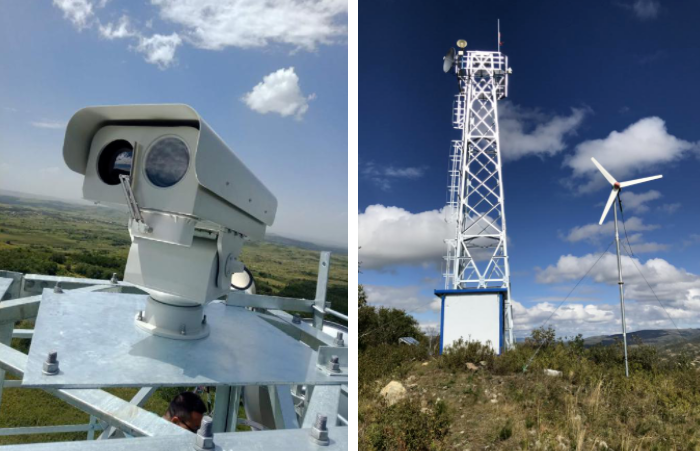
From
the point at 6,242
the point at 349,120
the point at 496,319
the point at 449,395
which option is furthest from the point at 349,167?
the point at 6,242

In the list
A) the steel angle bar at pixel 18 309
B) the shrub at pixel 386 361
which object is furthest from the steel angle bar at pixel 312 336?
the shrub at pixel 386 361

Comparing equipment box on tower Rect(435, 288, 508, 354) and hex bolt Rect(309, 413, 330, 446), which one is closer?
hex bolt Rect(309, 413, 330, 446)

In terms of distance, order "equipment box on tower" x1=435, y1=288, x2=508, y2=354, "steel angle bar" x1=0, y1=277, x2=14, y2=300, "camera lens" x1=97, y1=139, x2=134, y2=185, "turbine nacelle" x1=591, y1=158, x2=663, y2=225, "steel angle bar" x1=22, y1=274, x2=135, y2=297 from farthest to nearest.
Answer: "equipment box on tower" x1=435, y1=288, x2=508, y2=354
"turbine nacelle" x1=591, y1=158, x2=663, y2=225
"steel angle bar" x1=22, y1=274, x2=135, y2=297
"steel angle bar" x1=0, y1=277, x2=14, y2=300
"camera lens" x1=97, y1=139, x2=134, y2=185

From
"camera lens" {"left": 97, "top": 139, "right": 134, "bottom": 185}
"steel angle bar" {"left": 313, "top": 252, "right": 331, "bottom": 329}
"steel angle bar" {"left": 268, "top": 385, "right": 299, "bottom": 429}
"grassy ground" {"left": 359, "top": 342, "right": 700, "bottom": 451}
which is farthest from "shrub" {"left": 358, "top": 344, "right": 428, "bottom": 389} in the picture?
"camera lens" {"left": 97, "top": 139, "right": 134, "bottom": 185}

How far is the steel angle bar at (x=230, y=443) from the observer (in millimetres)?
841

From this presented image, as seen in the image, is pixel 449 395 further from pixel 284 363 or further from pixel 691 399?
pixel 284 363

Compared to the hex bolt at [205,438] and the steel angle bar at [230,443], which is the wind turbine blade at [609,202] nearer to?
the steel angle bar at [230,443]

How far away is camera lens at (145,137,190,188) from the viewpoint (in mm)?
1500

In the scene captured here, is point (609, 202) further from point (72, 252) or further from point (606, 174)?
point (72, 252)

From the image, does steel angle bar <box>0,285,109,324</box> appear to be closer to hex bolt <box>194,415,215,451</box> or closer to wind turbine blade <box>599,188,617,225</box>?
hex bolt <box>194,415,215,451</box>

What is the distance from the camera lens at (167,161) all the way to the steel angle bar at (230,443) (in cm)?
82

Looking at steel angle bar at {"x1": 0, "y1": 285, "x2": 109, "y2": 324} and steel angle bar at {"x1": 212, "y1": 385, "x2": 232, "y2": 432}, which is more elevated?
steel angle bar at {"x1": 0, "y1": 285, "x2": 109, "y2": 324}

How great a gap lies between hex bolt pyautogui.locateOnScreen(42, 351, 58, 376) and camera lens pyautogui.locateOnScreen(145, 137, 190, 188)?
58cm

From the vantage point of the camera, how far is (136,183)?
1.55 m
